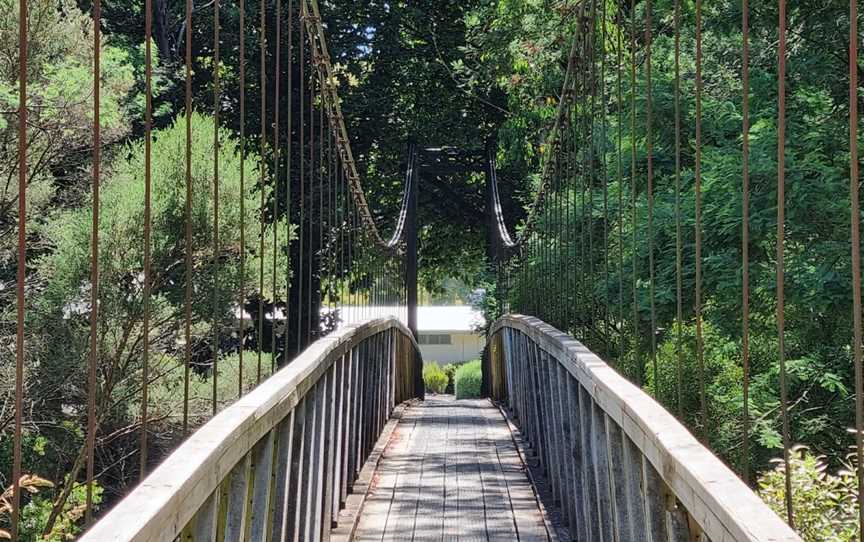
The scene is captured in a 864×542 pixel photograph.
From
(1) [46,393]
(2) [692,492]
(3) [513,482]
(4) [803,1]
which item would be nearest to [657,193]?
(4) [803,1]

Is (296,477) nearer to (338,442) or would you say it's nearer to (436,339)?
(338,442)

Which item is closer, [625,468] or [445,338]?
[625,468]

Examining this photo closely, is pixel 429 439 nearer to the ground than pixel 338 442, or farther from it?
nearer to the ground

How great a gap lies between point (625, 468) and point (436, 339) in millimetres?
50887

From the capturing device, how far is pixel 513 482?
582 cm

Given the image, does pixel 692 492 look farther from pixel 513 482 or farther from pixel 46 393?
pixel 46 393

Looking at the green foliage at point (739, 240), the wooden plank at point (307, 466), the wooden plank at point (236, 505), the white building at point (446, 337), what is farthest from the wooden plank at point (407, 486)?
the white building at point (446, 337)

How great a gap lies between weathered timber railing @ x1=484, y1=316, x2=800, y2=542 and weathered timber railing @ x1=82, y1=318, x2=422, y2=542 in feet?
2.19

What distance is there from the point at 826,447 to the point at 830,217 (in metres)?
1.70

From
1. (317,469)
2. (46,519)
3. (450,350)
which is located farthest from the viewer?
(450,350)

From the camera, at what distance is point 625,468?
2668mm

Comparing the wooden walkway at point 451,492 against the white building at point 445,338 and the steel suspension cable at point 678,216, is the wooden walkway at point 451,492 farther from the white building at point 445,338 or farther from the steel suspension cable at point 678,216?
the white building at point 445,338

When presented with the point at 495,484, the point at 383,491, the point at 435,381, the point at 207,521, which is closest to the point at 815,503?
the point at 495,484

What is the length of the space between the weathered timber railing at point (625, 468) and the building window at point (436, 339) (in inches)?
1867
